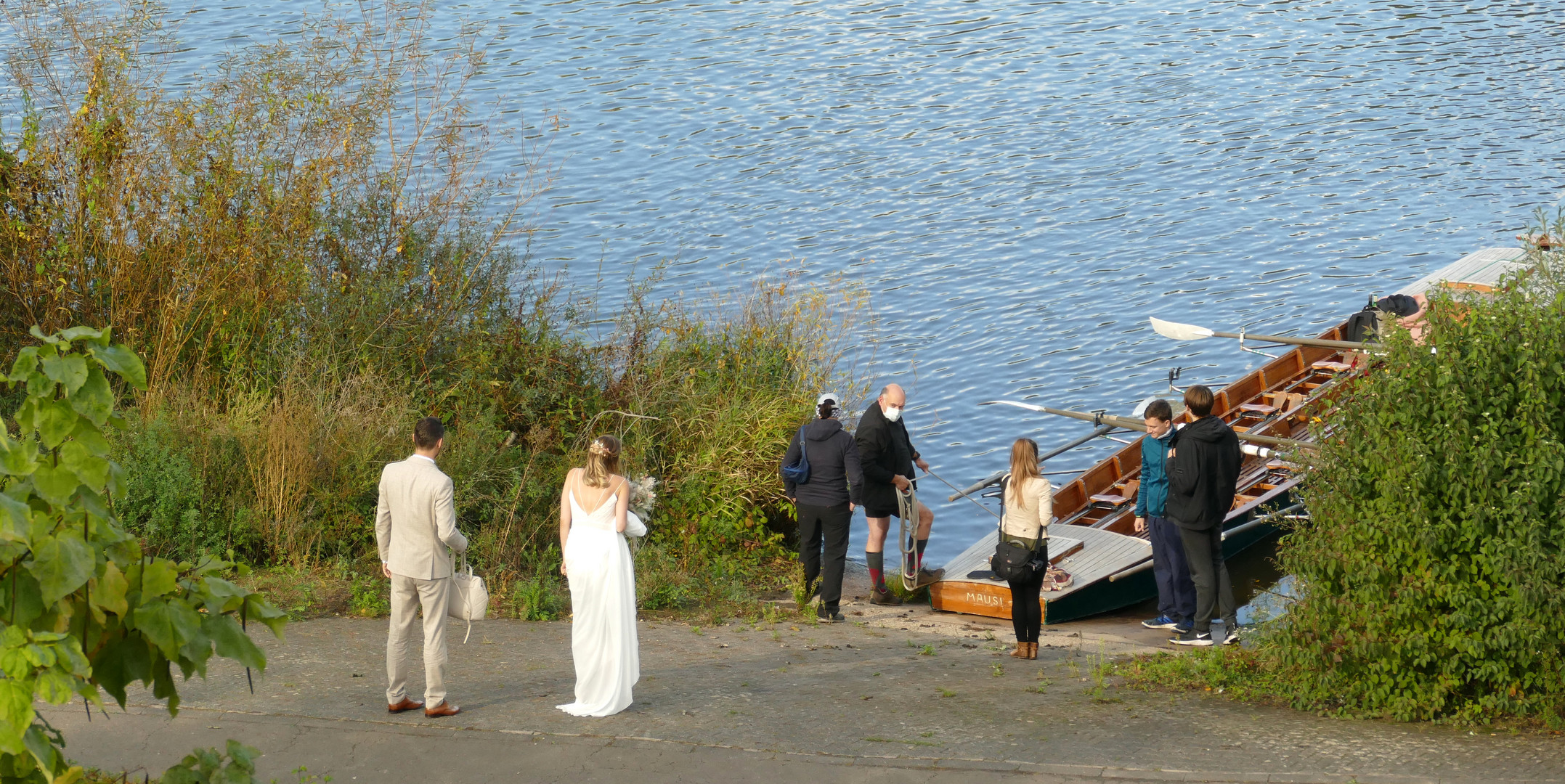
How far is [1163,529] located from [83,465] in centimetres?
953

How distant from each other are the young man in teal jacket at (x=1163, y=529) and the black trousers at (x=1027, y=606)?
1540 millimetres

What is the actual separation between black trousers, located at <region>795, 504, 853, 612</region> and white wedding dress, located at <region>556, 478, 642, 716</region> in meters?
3.15

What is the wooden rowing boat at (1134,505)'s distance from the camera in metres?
13.3

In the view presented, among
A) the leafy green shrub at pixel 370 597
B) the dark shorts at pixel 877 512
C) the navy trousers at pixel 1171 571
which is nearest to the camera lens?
the leafy green shrub at pixel 370 597

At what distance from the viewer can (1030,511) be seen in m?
10.6

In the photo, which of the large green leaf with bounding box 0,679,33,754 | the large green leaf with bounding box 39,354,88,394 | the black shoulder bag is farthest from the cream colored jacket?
the large green leaf with bounding box 0,679,33,754

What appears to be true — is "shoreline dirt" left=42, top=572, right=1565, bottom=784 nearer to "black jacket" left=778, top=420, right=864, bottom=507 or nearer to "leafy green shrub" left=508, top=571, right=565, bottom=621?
"leafy green shrub" left=508, top=571, right=565, bottom=621

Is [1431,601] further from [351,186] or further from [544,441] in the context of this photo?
[351,186]

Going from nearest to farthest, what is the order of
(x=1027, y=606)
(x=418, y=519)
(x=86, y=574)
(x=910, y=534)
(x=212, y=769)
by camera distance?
(x=86, y=574), (x=212, y=769), (x=418, y=519), (x=1027, y=606), (x=910, y=534)

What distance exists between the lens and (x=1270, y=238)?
27.0 meters

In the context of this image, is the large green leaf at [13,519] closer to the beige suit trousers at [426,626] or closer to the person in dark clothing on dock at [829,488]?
the beige suit trousers at [426,626]

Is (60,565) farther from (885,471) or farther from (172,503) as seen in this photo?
(885,471)

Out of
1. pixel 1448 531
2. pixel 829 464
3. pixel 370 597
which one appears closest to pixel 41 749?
pixel 1448 531

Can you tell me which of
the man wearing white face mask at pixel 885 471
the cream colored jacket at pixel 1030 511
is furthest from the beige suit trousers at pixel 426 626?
the man wearing white face mask at pixel 885 471
